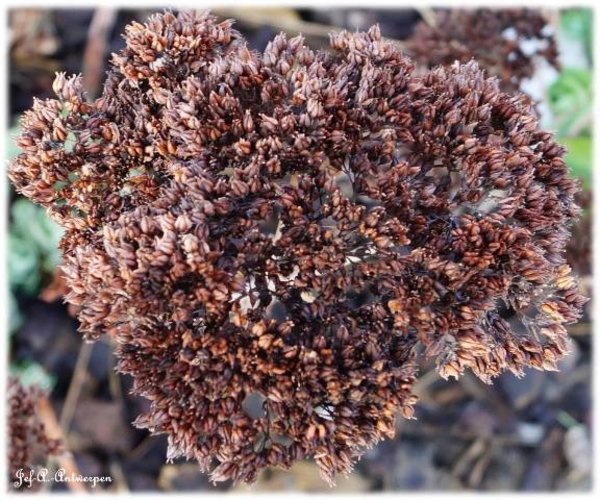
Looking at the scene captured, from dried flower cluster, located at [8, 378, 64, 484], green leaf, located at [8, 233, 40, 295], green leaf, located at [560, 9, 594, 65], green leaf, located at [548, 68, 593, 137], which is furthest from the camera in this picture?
green leaf, located at [560, 9, 594, 65]

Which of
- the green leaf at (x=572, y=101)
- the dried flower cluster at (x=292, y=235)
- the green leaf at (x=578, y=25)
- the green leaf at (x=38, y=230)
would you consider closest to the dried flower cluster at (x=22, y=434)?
the green leaf at (x=38, y=230)

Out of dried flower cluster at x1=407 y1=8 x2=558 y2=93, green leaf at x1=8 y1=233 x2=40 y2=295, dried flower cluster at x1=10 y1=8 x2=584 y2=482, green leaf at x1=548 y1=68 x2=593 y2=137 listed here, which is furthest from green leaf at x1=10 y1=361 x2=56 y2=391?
green leaf at x1=548 y1=68 x2=593 y2=137

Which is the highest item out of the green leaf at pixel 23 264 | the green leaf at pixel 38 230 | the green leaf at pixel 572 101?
Answer: the green leaf at pixel 572 101

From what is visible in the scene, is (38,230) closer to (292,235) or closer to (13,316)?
(13,316)

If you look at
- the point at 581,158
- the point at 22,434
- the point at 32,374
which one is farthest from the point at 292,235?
the point at 32,374

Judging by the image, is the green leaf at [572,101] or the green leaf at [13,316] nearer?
the green leaf at [13,316]

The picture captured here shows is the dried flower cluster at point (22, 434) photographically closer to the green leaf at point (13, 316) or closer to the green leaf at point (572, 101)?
the green leaf at point (13, 316)

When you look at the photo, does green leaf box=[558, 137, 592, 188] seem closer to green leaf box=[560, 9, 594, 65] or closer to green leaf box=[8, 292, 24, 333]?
green leaf box=[560, 9, 594, 65]

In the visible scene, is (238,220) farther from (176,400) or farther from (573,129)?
(573,129)
